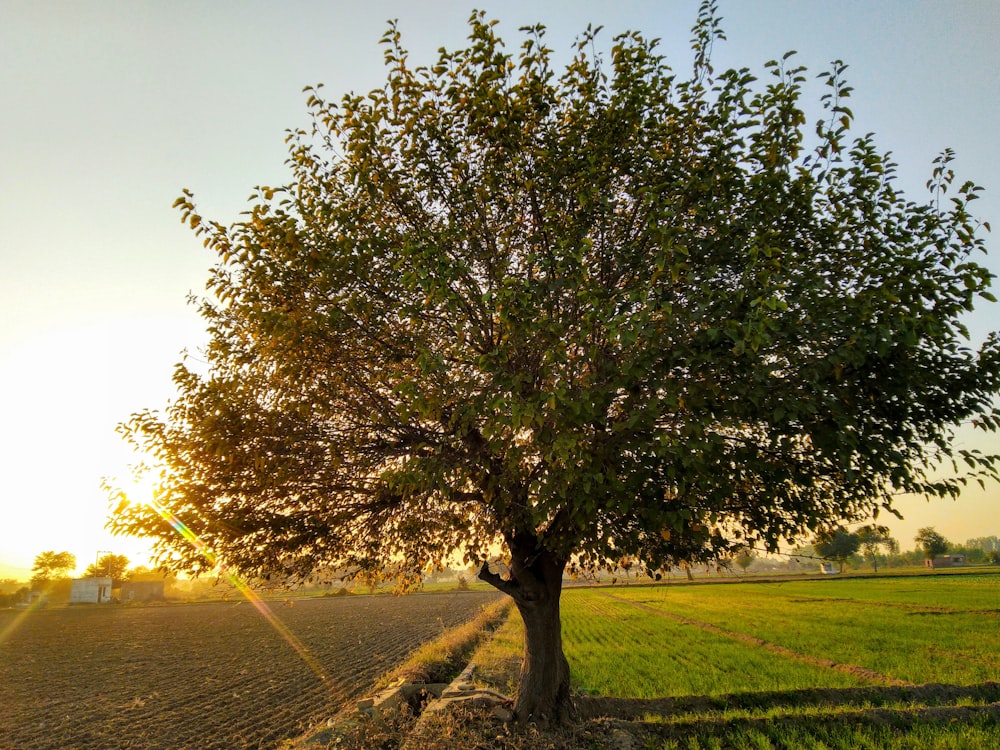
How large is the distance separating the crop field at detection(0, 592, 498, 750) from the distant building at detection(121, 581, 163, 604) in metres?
71.6

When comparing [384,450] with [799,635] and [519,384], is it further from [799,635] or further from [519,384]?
[799,635]

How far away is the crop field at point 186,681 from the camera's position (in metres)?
17.1

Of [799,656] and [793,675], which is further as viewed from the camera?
[799,656]

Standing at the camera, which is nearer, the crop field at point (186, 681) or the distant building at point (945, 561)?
the crop field at point (186, 681)

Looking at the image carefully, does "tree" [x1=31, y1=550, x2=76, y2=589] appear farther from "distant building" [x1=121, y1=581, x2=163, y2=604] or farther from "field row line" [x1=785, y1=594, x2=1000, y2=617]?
"field row line" [x1=785, y1=594, x2=1000, y2=617]

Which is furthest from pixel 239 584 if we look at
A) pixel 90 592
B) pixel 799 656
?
pixel 90 592

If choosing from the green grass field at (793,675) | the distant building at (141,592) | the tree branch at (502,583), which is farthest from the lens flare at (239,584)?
the distant building at (141,592)

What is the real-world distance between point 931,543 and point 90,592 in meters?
200

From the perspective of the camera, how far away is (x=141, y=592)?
118 m

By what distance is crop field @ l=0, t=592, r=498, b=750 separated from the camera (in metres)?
17.1

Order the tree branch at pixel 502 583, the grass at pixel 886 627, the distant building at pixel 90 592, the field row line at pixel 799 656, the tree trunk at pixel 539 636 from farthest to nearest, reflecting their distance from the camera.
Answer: the distant building at pixel 90 592 < the grass at pixel 886 627 < the field row line at pixel 799 656 < the tree branch at pixel 502 583 < the tree trunk at pixel 539 636

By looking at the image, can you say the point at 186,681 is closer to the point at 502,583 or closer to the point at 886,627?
the point at 502,583

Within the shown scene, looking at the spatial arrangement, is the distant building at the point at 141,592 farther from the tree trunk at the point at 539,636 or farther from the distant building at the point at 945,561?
the distant building at the point at 945,561

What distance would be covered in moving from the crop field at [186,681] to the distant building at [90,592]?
205 feet
